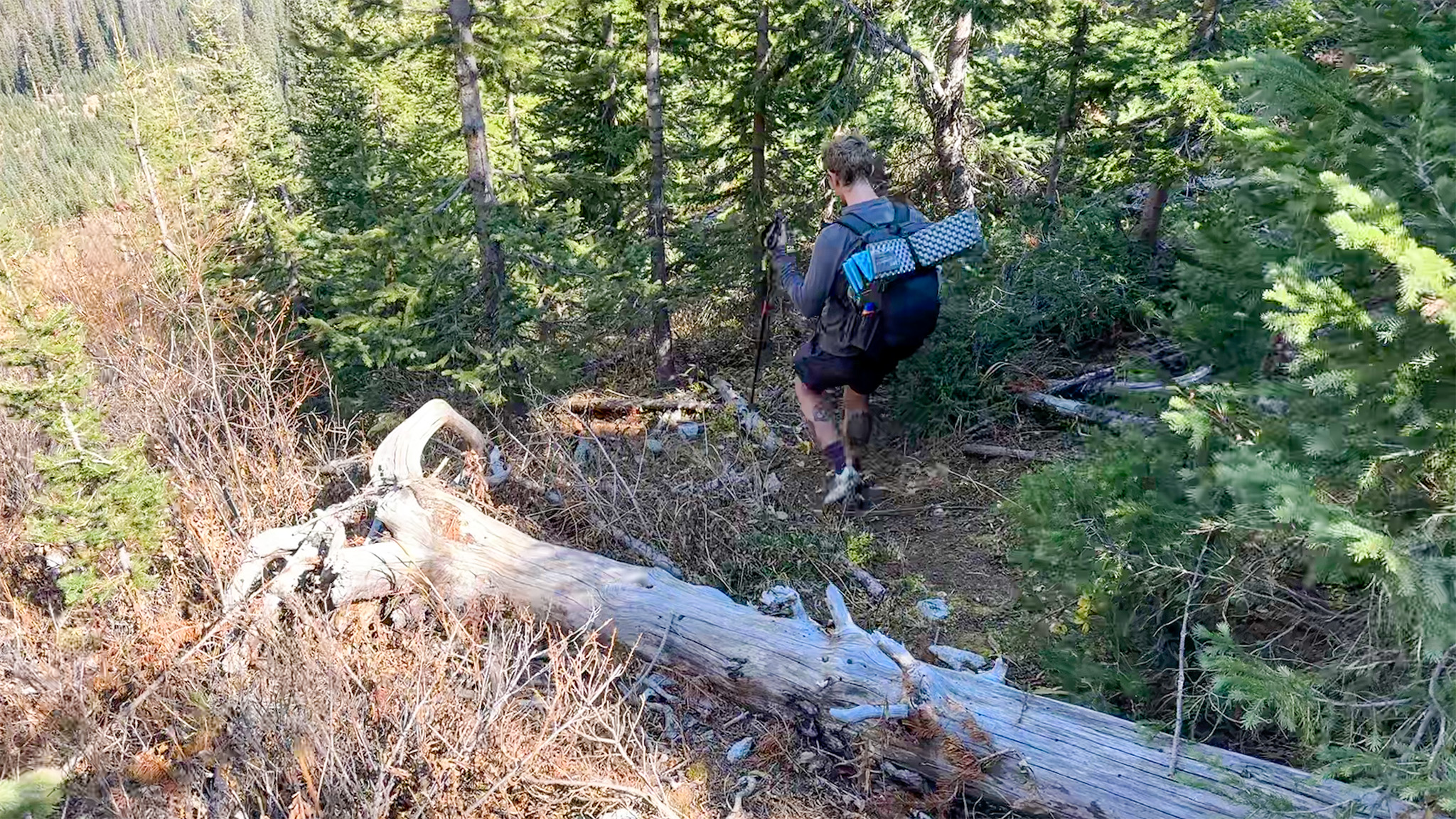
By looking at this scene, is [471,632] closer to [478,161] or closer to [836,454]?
[836,454]

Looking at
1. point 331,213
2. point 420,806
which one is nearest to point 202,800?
point 420,806

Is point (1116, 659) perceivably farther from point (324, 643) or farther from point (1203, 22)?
point (1203, 22)

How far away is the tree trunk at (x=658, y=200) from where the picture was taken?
8789 mm

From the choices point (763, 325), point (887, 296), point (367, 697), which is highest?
point (887, 296)

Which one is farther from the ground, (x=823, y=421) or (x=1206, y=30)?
(x=1206, y=30)

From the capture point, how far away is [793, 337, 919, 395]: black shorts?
5480mm

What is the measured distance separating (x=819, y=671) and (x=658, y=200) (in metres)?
6.62

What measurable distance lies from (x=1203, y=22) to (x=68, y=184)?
3719 inches

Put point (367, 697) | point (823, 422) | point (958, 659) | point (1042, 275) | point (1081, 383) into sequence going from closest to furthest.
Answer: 1. point (367, 697)
2. point (958, 659)
3. point (823, 422)
4. point (1081, 383)
5. point (1042, 275)

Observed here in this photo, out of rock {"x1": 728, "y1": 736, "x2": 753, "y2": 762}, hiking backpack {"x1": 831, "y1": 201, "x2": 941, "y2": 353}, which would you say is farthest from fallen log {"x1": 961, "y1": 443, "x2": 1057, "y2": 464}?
rock {"x1": 728, "y1": 736, "x2": 753, "y2": 762}

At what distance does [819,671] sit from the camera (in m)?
3.80

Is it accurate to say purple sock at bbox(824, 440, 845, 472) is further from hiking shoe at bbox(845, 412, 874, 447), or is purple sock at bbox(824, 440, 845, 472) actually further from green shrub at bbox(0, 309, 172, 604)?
green shrub at bbox(0, 309, 172, 604)

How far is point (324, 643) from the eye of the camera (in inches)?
152

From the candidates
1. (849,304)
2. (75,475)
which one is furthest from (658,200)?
(75,475)
